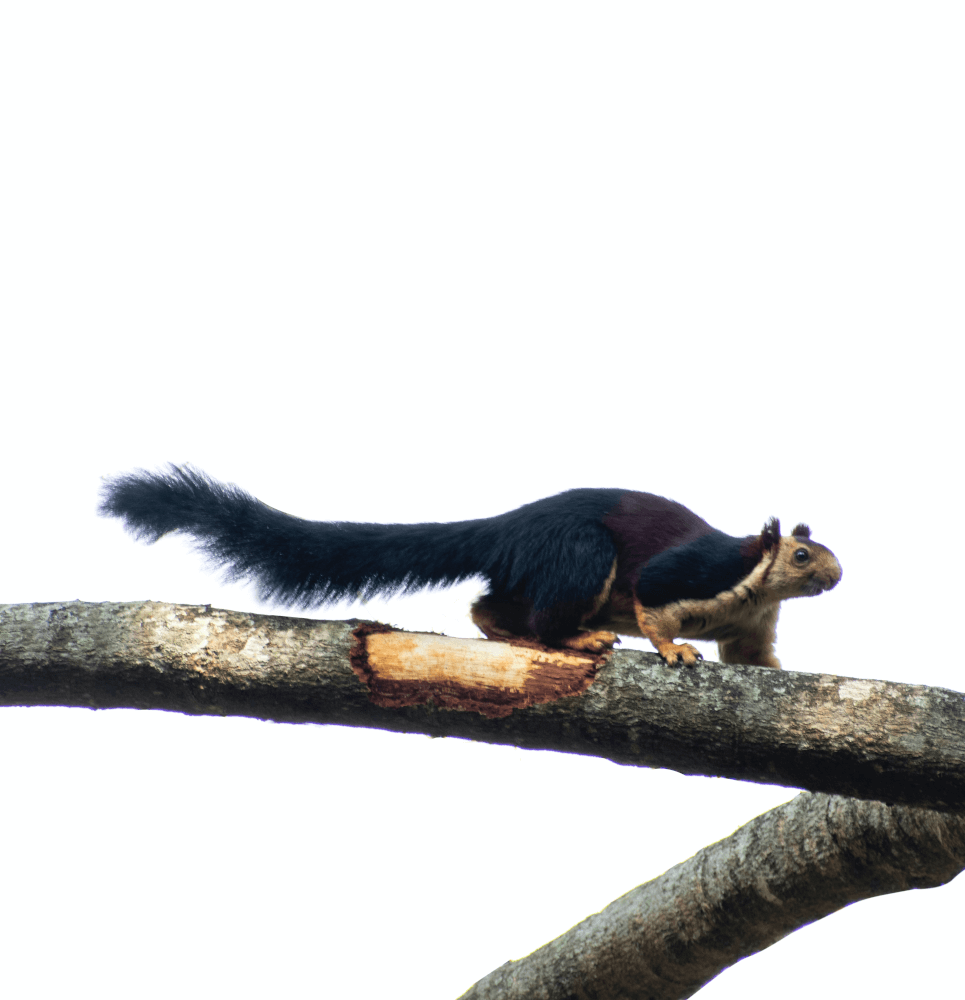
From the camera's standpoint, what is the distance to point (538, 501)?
8.85 ft

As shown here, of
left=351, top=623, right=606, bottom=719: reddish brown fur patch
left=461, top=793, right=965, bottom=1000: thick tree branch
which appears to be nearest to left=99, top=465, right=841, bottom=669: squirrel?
left=351, top=623, right=606, bottom=719: reddish brown fur patch

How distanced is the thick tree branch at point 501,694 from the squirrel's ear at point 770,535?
53 cm

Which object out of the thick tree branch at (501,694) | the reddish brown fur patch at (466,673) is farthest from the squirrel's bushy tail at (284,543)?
the reddish brown fur patch at (466,673)

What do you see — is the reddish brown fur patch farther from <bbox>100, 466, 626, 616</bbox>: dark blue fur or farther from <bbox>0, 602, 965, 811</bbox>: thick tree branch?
<bbox>100, 466, 626, 616</bbox>: dark blue fur

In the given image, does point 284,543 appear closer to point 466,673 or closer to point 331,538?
point 331,538

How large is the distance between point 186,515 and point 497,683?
1.04 m

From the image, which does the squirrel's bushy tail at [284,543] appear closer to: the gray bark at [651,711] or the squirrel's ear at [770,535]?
the gray bark at [651,711]

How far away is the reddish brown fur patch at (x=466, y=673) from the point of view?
81.5 inches

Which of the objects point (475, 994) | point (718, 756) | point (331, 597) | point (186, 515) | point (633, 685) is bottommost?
point (475, 994)

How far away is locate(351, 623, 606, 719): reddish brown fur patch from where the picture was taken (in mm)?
2070

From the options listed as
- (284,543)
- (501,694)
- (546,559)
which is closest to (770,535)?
(546,559)

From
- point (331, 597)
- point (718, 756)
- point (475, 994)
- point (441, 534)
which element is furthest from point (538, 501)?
point (475, 994)

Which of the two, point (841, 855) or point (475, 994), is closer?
point (841, 855)

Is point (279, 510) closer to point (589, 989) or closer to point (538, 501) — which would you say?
point (538, 501)
